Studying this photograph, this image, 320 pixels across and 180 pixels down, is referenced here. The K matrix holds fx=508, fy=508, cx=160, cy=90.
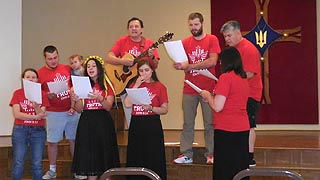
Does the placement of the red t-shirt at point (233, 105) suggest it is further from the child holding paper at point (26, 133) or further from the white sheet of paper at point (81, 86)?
the child holding paper at point (26, 133)

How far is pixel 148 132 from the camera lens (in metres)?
4.28

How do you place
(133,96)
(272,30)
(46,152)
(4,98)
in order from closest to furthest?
1. (133,96)
2. (46,152)
3. (4,98)
4. (272,30)

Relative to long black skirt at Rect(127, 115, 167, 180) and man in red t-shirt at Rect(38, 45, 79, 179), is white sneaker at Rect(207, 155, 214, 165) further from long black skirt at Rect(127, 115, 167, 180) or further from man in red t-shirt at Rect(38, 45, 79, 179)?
man in red t-shirt at Rect(38, 45, 79, 179)

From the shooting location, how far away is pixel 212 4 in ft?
26.0

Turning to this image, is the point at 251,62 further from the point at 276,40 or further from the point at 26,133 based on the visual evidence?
the point at 276,40

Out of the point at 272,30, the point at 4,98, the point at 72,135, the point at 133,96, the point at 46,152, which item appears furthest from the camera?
the point at 272,30

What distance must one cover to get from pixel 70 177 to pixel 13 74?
176 centimetres

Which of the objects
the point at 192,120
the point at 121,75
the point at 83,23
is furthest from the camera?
the point at 83,23

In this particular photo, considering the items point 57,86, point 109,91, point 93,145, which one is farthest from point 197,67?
point 57,86

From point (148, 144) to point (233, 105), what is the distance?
93 centimetres

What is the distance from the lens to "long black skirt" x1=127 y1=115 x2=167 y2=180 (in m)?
4.28

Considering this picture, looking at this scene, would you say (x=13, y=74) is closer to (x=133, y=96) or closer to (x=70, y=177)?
(x=70, y=177)

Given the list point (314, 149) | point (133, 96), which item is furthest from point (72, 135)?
point (314, 149)

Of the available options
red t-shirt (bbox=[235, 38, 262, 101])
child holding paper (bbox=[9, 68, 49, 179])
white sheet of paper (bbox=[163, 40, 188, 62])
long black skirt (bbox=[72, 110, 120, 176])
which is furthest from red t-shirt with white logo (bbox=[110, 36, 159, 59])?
red t-shirt (bbox=[235, 38, 262, 101])
